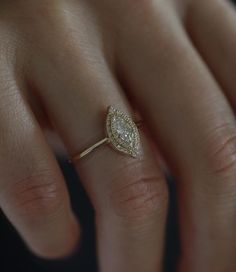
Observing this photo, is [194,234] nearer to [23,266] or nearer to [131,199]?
[131,199]

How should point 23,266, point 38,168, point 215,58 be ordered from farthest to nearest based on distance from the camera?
point 23,266
point 215,58
point 38,168

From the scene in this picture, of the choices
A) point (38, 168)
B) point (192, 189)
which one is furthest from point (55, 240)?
point (192, 189)

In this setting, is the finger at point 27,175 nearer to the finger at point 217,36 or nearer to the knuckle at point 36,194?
the knuckle at point 36,194

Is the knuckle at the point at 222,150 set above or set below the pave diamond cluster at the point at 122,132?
below

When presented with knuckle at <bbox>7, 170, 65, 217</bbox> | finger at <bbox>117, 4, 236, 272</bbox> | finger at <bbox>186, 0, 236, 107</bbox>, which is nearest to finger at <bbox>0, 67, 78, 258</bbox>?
knuckle at <bbox>7, 170, 65, 217</bbox>

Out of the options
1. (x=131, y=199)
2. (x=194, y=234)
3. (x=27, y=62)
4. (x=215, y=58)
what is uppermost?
(x=27, y=62)

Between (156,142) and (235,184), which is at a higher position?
(156,142)

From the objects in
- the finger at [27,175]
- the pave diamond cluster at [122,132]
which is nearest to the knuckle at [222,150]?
the pave diamond cluster at [122,132]

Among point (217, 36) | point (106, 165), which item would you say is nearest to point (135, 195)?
point (106, 165)

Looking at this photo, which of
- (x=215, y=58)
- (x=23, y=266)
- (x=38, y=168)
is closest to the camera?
(x=38, y=168)
